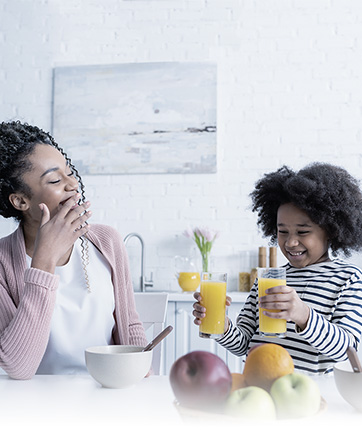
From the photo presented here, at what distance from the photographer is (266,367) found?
0.85 meters

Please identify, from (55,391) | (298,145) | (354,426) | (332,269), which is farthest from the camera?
(298,145)

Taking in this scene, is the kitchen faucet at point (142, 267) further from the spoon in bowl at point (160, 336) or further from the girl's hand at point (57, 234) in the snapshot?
the spoon in bowl at point (160, 336)

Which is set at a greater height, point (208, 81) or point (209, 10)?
point (209, 10)

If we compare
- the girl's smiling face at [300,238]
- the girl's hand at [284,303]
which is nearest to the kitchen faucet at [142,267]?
the girl's smiling face at [300,238]

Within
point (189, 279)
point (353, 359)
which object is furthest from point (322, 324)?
point (189, 279)

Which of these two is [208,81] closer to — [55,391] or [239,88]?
[239,88]

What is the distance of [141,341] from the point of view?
5.43ft

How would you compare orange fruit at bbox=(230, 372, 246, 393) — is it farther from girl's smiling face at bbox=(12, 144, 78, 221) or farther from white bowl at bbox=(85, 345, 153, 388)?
girl's smiling face at bbox=(12, 144, 78, 221)

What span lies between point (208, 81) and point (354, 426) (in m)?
2.89

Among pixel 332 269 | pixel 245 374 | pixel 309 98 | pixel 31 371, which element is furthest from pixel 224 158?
pixel 245 374

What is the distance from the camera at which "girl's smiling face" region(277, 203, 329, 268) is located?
159cm

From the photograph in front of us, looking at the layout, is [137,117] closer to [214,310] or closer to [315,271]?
[315,271]

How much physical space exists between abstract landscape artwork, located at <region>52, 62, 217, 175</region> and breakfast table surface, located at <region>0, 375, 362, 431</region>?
2.37 m

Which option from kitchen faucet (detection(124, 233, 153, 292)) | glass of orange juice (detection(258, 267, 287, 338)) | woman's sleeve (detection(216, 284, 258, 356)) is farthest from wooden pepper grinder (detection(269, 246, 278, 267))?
glass of orange juice (detection(258, 267, 287, 338))
